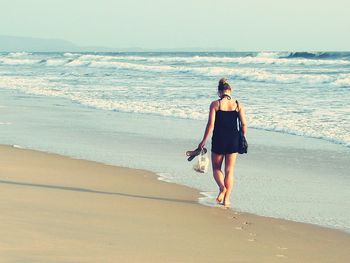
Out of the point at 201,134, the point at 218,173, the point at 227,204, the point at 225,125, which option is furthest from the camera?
the point at 201,134

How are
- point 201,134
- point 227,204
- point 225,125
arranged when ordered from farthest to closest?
point 201,134 → point 225,125 → point 227,204

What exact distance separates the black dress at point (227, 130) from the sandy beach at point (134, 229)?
71 cm

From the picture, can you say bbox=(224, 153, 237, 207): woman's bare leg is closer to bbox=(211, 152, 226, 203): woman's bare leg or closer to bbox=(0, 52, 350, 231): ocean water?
bbox=(211, 152, 226, 203): woman's bare leg

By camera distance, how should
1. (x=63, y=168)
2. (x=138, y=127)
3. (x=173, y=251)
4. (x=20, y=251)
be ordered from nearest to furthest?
(x=20, y=251) → (x=173, y=251) → (x=63, y=168) → (x=138, y=127)

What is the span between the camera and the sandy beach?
17.1 feet

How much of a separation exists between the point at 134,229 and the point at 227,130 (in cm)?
214

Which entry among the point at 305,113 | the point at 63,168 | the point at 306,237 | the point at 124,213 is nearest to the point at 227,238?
the point at 306,237

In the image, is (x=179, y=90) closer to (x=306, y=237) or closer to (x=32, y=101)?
(x=32, y=101)

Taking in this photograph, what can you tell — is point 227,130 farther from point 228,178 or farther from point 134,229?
point 134,229

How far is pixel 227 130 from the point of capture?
25.7 feet

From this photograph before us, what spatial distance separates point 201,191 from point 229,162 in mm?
707

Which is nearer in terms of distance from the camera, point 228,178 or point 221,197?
point 221,197

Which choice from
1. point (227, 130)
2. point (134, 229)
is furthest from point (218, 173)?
point (134, 229)

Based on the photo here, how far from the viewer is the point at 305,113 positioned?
1789 cm
